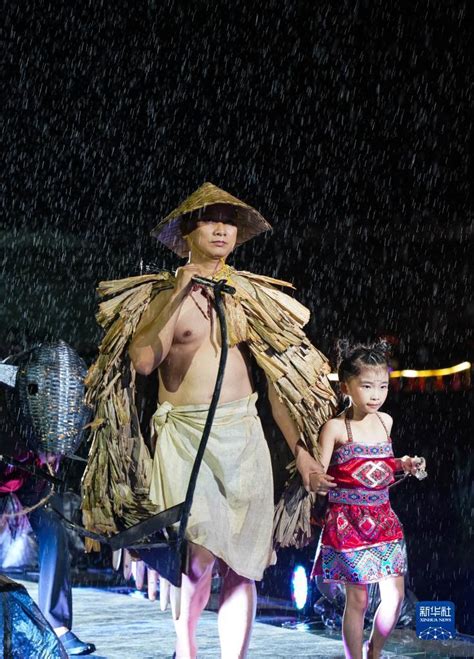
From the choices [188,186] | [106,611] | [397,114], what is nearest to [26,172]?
[188,186]

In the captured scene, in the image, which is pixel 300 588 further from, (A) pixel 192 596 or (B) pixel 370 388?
(A) pixel 192 596

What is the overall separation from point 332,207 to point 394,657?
11.7 feet

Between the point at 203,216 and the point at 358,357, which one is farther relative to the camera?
the point at 358,357

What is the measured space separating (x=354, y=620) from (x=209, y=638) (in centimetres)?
147

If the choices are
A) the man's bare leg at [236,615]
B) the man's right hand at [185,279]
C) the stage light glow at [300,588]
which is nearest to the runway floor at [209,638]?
the stage light glow at [300,588]

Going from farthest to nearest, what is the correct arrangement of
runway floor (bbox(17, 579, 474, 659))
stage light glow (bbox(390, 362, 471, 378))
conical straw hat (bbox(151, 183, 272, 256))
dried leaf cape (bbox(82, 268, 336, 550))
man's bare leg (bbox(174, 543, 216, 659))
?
stage light glow (bbox(390, 362, 471, 378))
runway floor (bbox(17, 579, 474, 659))
conical straw hat (bbox(151, 183, 272, 256))
dried leaf cape (bbox(82, 268, 336, 550))
man's bare leg (bbox(174, 543, 216, 659))

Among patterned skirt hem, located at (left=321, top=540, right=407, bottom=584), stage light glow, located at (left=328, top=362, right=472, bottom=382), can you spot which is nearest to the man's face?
patterned skirt hem, located at (left=321, top=540, right=407, bottom=584)

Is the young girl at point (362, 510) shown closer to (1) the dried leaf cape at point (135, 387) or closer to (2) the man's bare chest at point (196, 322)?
(1) the dried leaf cape at point (135, 387)

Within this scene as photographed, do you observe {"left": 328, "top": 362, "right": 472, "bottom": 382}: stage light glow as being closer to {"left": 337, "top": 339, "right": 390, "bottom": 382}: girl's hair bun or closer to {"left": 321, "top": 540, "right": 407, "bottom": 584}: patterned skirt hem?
{"left": 337, "top": 339, "right": 390, "bottom": 382}: girl's hair bun

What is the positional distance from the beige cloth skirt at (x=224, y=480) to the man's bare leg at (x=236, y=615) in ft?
0.28

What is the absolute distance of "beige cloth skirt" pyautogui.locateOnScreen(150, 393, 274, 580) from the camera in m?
3.46

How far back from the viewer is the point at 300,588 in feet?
19.1

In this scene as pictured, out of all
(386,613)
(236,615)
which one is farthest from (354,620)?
(236,615)

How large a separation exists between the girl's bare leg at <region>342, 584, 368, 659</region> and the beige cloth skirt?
444 mm
